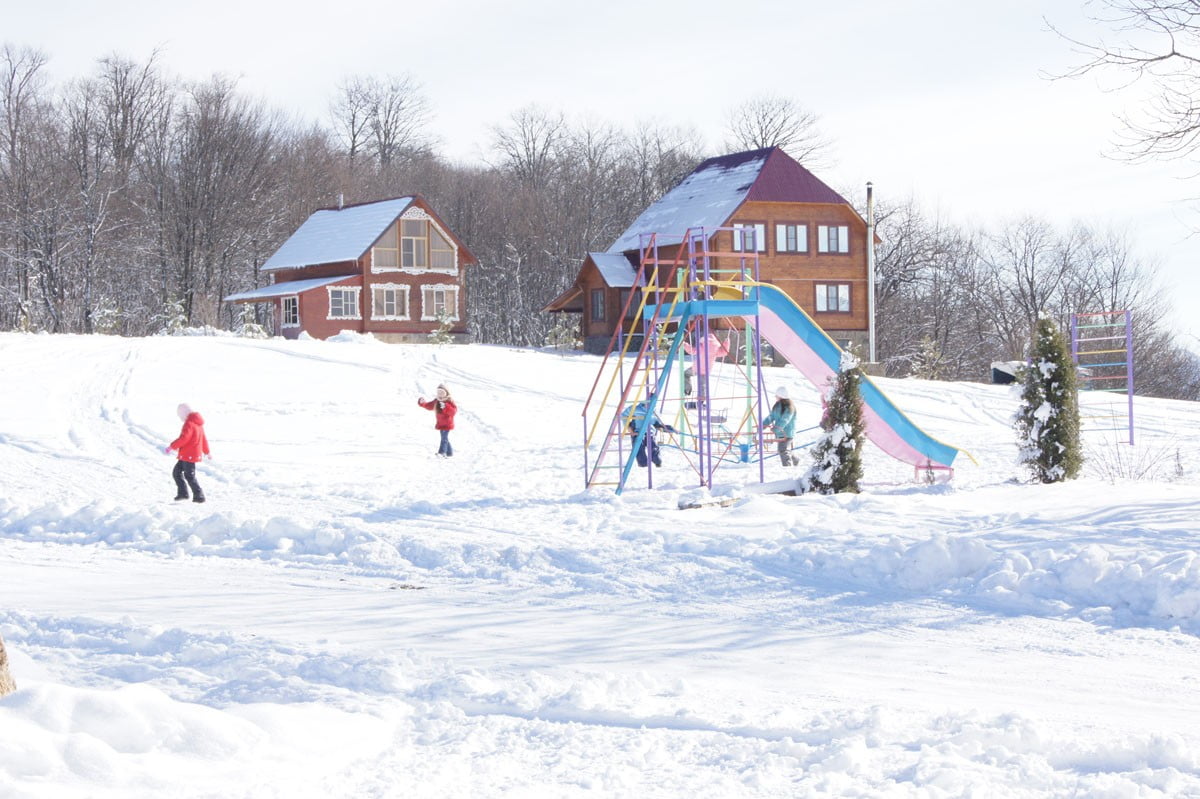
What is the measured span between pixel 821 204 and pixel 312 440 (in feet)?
90.2

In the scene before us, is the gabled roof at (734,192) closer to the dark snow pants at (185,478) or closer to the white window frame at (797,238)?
the white window frame at (797,238)

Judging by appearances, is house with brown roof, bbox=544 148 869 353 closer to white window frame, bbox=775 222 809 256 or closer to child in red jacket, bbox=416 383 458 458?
white window frame, bbox=775 222 809 256

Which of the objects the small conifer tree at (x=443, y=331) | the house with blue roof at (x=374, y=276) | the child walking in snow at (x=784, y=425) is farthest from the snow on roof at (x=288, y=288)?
the child walking in snow at (x=784, y=425)

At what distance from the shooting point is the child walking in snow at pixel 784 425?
19141 mm

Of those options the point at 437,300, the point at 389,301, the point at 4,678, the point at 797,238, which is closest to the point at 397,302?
the point at 389,301

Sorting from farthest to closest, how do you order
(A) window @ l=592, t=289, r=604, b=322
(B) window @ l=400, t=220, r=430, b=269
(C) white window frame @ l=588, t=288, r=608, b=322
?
(B) window @ l=400, t=220, r=430, b=269 → (A) window @ l=592, t=289, r=604, b=322 → (C) white window frame @ l=588, t=288, r=608, b=322

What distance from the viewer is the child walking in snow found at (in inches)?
754

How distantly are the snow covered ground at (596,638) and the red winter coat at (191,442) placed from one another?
1044 millimetres

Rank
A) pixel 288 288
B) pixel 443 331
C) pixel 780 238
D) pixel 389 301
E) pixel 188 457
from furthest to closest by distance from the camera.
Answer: pixel 389 301
pixel 288 288
pixel 780 238
pixel 443 331
pixel 188 457

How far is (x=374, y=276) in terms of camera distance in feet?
162

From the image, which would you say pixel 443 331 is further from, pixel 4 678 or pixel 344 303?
pixel 4 678

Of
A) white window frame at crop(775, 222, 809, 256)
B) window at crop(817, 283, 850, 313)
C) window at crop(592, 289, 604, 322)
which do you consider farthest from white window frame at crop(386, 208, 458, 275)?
window at crop(817, 283, 850, 313)

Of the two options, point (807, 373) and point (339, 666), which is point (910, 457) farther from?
point (339, 666)

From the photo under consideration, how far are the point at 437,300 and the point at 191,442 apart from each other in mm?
35896
